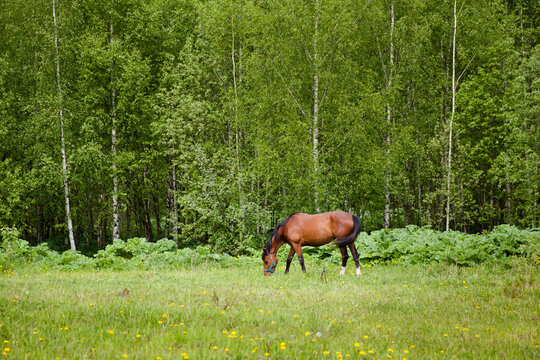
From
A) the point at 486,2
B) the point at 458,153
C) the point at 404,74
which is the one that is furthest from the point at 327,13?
the point at 486,2

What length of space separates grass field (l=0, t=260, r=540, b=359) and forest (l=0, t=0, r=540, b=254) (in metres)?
10.4

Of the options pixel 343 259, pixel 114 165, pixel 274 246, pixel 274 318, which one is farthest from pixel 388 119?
pixel 274 318

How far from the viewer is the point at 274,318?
646 centimetres

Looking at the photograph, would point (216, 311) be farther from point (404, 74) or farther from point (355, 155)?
point (404, 74)

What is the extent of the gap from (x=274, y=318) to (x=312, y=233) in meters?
5.58

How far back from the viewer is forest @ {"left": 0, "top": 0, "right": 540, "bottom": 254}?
21359 millimetres

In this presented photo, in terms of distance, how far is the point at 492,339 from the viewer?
552 cm

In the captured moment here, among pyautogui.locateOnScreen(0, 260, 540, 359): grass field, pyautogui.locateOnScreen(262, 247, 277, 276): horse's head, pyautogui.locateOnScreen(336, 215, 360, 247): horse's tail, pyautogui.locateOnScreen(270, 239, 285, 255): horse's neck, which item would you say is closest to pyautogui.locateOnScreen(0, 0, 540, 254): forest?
pyautogui.locateOnScreen(270, 239, 285, 255): horse's neck

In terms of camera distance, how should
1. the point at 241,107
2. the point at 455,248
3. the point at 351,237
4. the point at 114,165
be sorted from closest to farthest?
1. the point at 351,237
2. the point at 455,248
3. the point at 241,107
4. the point at 114,165

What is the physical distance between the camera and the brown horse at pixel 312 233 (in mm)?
11680

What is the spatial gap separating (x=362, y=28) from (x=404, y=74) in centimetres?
435

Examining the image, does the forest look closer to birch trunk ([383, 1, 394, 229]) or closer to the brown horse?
birch trunk ([383, 1, 394, 229])

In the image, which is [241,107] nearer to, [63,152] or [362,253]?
[63,152]

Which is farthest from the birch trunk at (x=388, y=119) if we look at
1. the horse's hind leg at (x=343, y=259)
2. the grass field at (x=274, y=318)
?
the grass field at (x=274, y=318)
